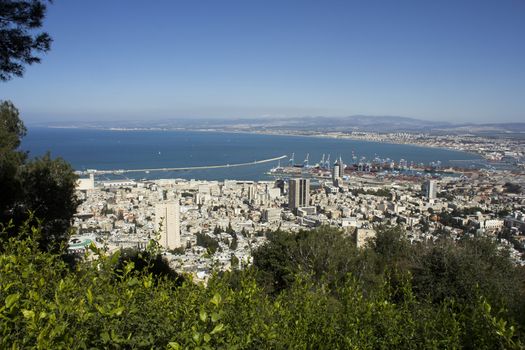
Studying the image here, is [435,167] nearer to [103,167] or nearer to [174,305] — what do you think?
[103,167]

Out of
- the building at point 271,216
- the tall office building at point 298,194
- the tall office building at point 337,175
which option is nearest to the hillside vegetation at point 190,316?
the building at point 271,216

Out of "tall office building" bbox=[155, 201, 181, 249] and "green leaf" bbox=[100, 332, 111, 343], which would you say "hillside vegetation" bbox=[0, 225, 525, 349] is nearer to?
"green leaf" bbox=[100, 332, 111, 343]

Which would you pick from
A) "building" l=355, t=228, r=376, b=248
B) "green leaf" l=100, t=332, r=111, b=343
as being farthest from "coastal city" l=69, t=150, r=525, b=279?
"green leaf" l=100, t=332, r=111, b=343

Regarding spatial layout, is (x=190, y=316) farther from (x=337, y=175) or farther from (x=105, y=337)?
(x=337, y=175)

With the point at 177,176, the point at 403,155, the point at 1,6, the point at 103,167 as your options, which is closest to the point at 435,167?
the point at 403,155

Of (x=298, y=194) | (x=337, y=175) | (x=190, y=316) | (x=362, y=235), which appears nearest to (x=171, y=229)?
(x=362, y=235)
